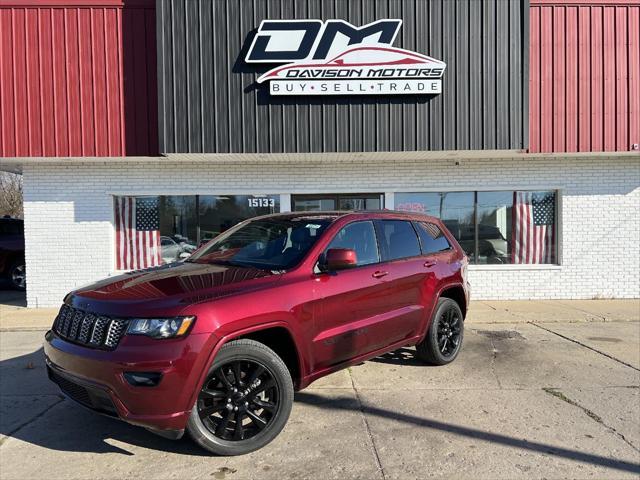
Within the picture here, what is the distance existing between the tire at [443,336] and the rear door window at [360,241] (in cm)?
122

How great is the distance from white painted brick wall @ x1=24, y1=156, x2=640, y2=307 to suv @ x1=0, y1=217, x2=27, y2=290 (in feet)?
8.83

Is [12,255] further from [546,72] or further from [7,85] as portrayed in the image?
[546,72]

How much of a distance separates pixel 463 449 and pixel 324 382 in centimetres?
181

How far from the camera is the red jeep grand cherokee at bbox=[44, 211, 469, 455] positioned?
3016 millimetres

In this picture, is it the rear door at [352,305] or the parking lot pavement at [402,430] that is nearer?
the parking lot pavement at [402,430]

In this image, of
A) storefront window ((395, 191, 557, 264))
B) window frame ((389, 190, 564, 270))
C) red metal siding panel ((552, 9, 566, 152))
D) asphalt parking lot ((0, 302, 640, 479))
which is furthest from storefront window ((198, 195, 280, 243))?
red metal siding panel ((552, 9, 566, 152))

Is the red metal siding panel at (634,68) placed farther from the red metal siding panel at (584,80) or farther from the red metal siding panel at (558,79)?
the red metal siding panel at (558,79)

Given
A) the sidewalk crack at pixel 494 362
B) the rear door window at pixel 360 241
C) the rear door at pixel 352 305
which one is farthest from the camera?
the sidewalk crack at pixel 494 362

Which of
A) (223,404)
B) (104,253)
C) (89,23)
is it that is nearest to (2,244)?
(104,253)

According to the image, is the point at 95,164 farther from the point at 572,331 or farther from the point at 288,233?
the point at 572,331

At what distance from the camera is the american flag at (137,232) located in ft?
32.2

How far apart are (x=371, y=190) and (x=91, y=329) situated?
7331 millimetres

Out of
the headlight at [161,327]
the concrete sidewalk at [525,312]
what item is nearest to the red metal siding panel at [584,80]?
the concrete sidewalk at [525,312]

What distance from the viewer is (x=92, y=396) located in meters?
3.13
